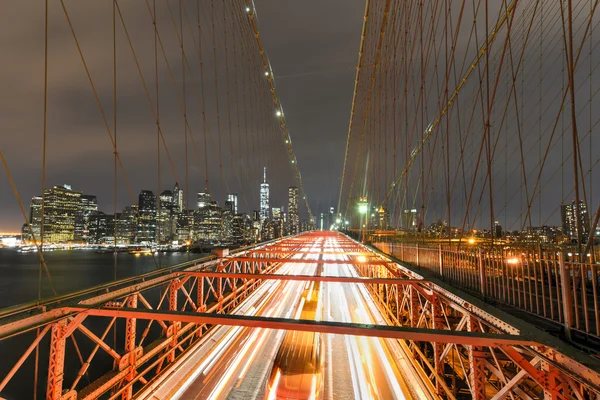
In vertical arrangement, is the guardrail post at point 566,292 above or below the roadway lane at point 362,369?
above

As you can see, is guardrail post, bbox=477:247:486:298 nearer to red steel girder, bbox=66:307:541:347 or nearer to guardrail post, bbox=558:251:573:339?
guardrail post, bbox=558:251:573:339

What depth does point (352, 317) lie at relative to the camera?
1090cm

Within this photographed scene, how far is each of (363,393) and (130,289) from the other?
4871mm

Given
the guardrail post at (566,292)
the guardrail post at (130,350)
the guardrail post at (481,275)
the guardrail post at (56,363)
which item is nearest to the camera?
the guardrail post at (566,292)

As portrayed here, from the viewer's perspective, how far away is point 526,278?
5719mm

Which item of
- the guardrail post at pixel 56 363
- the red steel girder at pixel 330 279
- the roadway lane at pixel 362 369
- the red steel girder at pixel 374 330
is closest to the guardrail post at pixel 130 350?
the guardrail post at pixel 56 363

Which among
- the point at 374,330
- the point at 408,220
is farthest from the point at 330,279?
the point at 408,220

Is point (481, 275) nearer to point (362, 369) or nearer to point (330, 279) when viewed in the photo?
point (330, 279)

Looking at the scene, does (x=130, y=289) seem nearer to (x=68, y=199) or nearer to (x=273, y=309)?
(x=273, y=309)

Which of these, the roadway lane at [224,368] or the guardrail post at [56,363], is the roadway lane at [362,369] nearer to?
the roadway lane at [224,368]

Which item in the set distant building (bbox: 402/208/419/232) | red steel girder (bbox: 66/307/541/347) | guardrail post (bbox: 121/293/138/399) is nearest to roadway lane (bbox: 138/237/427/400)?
guardrail post (bbox: 121/293/138/399)

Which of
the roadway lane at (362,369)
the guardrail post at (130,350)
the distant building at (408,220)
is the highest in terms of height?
the distant building at (408,220)

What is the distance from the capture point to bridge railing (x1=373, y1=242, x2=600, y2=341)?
3.67 m

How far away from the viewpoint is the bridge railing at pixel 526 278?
367 cm
